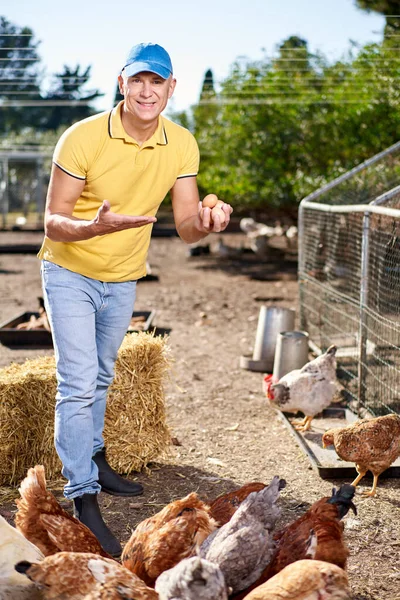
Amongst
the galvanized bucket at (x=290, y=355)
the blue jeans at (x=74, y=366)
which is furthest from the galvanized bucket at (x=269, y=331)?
the blue jeans at (x=74, y=366)

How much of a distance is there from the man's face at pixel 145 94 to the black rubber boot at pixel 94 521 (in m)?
1.66

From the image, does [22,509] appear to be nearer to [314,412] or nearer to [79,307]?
[79,307]

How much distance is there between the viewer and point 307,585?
2377mm

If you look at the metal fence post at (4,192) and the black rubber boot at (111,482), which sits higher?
the black rubber boot at (111,482)

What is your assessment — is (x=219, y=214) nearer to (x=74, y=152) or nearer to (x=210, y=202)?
(x=210, y=202)

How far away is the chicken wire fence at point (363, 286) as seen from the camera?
17.4ft

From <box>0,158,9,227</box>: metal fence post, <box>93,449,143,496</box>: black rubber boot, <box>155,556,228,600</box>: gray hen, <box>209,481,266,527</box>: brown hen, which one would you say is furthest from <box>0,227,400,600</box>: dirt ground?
<box>0,158,9,227</box>: metal fence post

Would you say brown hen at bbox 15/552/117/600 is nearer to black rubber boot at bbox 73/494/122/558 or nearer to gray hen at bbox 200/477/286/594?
gray hen at bbox 200/477/286/594

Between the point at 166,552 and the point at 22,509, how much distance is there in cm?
62

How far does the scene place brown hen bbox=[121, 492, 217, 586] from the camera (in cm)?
273

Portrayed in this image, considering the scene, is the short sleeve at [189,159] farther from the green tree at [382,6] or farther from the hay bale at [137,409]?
the green tree at [382,6]

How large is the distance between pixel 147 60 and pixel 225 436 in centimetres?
272

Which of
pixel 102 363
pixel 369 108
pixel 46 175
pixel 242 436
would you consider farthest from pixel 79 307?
pixel 46 175

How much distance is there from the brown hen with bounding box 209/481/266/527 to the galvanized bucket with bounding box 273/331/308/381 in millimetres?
2651
